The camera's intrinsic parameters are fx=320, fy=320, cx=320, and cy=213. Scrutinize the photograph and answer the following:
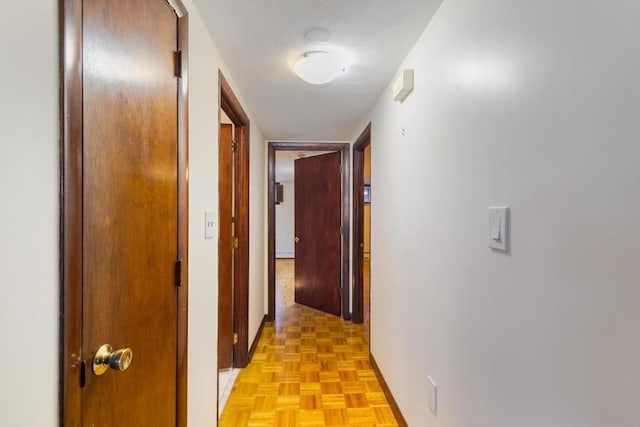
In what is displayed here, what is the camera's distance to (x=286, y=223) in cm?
881

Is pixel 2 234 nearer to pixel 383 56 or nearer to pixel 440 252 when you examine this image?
pixel 440 252

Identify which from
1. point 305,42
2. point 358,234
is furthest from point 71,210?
point 358,234

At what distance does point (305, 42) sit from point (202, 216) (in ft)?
3.32

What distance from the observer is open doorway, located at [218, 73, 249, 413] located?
251 cm

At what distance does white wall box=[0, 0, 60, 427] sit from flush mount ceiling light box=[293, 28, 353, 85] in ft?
4.08

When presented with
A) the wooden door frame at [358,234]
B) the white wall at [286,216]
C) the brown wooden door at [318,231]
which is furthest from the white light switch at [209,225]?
the white wall at [286,216]

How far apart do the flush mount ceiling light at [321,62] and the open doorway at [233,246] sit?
83 cm

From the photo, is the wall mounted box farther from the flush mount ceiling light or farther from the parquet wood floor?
the parquet wood floor

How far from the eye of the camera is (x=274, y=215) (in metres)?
3.65

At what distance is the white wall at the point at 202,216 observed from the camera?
4.47 feet

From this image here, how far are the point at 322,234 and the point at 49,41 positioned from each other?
3.45m

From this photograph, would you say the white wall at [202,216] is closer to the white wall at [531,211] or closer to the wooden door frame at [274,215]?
the white wall at [531,211]

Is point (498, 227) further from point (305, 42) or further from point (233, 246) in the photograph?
point (233, 246)

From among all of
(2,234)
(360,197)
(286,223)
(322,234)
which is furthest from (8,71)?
(286,223)
